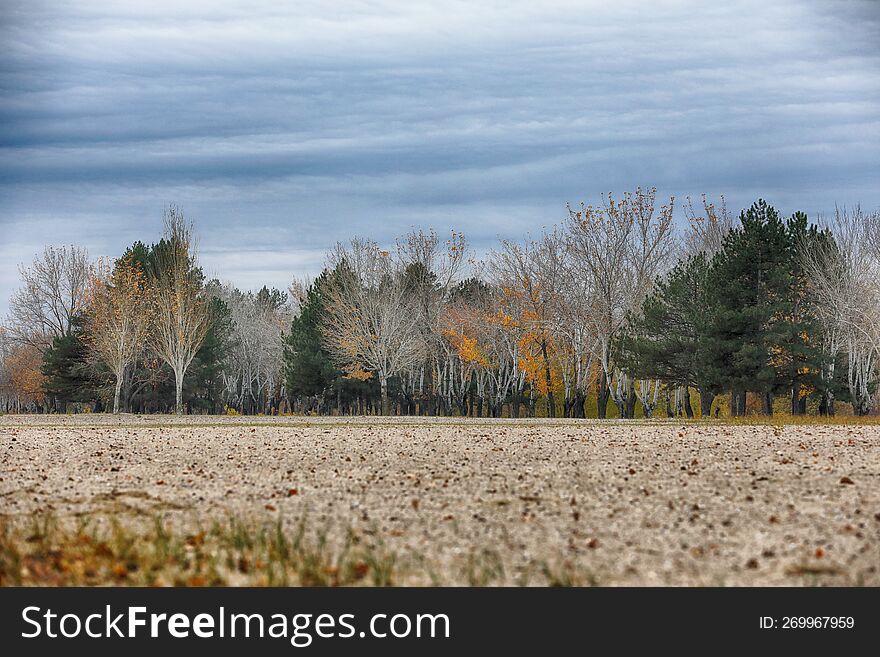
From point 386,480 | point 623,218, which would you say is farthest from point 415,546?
point 623,218

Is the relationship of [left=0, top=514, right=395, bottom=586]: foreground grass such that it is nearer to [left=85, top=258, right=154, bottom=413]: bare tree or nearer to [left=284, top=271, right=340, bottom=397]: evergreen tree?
[left=85, top=258, right=154, bottom=413]: bare tree

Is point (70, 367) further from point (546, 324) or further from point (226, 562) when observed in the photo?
point (226, 562)

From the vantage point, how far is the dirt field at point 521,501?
6.39 meters

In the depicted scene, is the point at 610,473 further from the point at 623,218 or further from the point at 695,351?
the point at 623,218

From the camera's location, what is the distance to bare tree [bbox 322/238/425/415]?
3950 cm

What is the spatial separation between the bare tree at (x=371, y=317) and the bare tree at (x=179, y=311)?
274 inches

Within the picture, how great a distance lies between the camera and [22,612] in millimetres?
5668

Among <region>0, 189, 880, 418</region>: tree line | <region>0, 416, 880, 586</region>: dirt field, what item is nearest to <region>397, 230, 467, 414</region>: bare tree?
<region>0, 189, 880, 418</region>: tree line

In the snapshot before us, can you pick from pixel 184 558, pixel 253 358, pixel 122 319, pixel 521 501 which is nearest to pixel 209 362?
pixel 122 319

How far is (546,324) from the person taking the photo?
38.4 metres

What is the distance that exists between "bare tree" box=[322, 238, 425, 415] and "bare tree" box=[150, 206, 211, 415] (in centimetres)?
696

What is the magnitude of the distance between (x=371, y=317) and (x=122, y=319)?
10.5m

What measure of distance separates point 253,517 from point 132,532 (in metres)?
1.06

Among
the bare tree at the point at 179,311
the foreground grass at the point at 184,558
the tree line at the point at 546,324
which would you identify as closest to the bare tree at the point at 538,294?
the tree line at the point at 546,324
